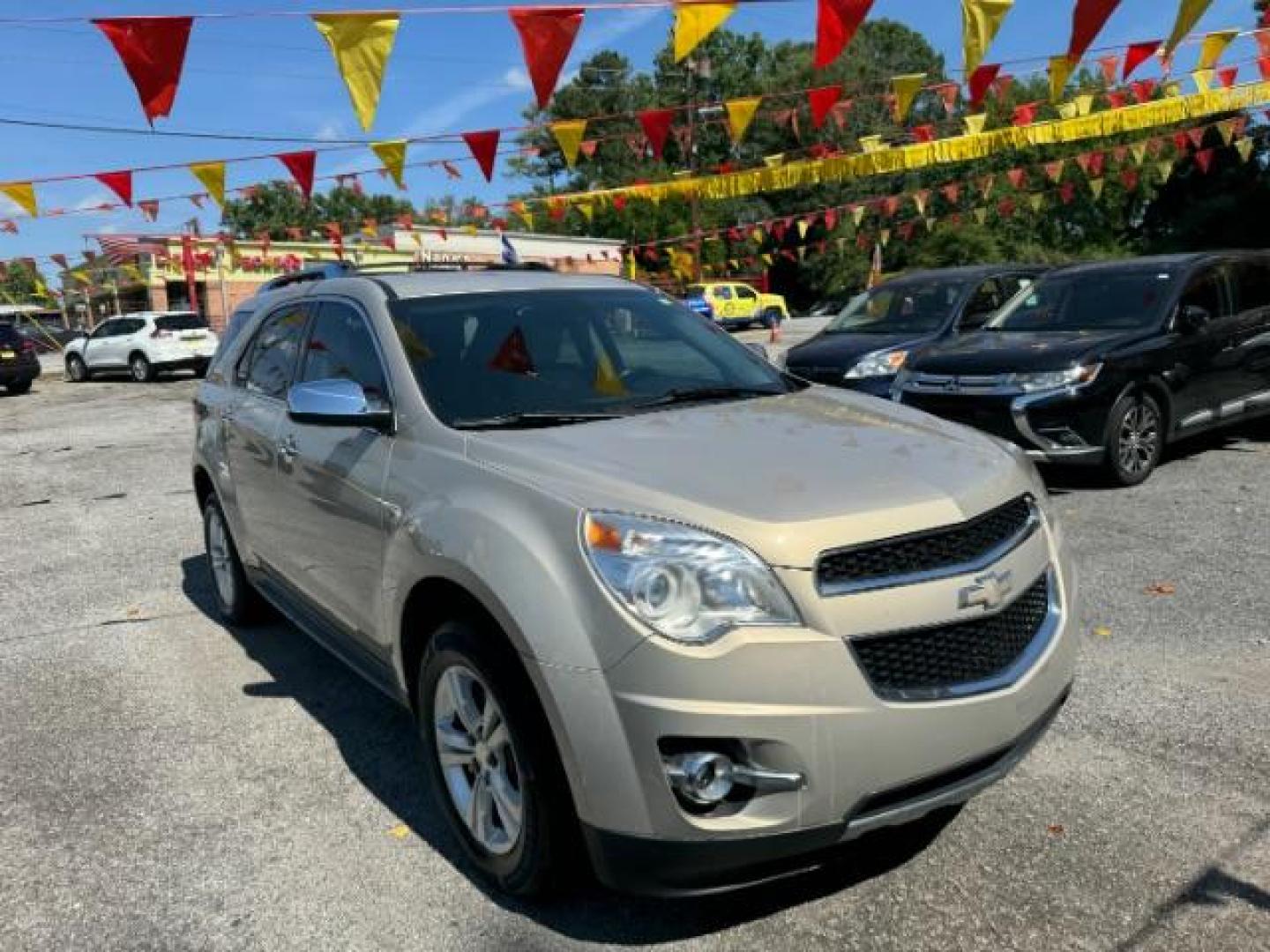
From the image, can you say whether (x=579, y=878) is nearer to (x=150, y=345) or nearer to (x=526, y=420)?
(x=526, y=420)

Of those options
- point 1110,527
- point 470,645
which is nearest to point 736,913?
point 470,645

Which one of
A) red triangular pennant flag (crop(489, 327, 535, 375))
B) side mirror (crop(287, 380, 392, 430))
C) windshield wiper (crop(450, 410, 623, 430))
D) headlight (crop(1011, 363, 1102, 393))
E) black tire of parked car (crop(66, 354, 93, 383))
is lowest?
black tire of parked car (crop(66, 354, 93, 383))

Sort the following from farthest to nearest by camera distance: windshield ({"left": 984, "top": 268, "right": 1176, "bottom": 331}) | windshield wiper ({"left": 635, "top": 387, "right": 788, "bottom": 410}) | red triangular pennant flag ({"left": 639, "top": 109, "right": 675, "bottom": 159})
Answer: red triangular pennant flag ({"left": 639, "top": 109, "right": 675, "bottom": 159})
windshield ({"left": 984, "top": 268, "right": 1176, "bottom": 331})
windshield wiper ({"left": 635, "top": 387, "right": 788, "bottom": 410})

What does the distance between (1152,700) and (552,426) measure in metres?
2.57

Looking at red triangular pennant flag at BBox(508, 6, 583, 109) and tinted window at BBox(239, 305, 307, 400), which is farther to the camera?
red triangular pennant flag at BBox(508, 6, 583, 109)

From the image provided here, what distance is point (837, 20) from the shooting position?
8492mm

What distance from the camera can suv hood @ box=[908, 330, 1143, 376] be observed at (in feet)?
24.9

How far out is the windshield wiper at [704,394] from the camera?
3.57 metres

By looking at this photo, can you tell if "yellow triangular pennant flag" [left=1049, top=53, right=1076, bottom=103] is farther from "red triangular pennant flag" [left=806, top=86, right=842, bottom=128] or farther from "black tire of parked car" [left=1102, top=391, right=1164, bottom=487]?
"black tire of parked car" [left=1102, top=391, right=1164, bottom=487]

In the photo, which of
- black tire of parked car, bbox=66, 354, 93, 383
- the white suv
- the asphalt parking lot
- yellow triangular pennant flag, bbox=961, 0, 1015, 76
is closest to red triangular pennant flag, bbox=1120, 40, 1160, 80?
yellow triangular pennant flag, bbox=961, 0, 1015, 76

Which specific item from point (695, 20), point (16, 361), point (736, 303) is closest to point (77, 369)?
point (16, 361)

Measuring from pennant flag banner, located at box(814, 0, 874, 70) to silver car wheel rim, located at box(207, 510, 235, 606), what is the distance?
6.00 meters

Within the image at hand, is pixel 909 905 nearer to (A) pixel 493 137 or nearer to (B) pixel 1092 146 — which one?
(A) pixel 493 137

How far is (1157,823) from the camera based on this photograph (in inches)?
123
